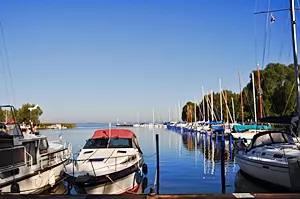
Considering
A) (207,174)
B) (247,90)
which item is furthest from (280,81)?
(207,174)

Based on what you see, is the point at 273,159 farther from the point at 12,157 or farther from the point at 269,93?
the point at 269,93

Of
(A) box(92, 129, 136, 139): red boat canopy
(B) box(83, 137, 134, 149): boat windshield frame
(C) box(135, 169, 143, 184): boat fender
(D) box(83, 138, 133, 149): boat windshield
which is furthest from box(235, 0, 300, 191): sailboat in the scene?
(A) box(92, 129, 136, 139): red boat canopy

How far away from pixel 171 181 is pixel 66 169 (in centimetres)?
689

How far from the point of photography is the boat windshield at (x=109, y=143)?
1856cm

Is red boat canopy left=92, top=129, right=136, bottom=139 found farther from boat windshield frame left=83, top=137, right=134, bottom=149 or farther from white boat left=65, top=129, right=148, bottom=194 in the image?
boat windshield frame left=83, top=137, right=134, bottom=149

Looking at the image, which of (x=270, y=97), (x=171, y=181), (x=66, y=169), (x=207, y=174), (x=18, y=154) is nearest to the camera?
(x=18, y=154)

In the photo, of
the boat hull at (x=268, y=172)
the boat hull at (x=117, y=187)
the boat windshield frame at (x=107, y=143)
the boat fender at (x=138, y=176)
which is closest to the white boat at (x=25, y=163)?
the boat windshield frame at (x=107, y=143)

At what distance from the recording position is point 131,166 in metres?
16.2

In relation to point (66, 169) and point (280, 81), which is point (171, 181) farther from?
point (280, 81)

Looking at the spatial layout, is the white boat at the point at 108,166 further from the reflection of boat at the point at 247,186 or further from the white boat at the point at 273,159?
the white boat at the point at 273,159

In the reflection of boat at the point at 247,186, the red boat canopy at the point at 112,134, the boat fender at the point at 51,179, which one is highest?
the red boat canopy at the point at 112,134

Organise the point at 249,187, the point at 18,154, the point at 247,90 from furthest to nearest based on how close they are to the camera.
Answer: the point at 247,90, the point at 249,187, the point at 18,154

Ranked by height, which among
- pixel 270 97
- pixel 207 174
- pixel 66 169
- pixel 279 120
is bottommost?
pixel 207 174

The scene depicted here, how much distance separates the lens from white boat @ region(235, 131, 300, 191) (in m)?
13.1
